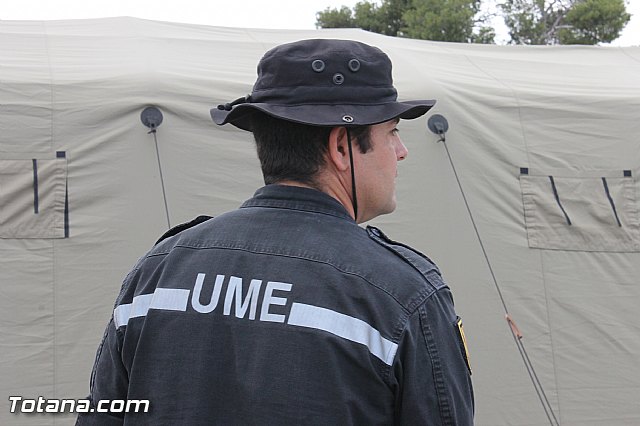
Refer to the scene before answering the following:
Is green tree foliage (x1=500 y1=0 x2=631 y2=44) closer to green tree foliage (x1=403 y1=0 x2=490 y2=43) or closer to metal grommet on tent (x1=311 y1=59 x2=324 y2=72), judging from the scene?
green tree foliage (x1=403 y1=0 x2=490 y2=43)

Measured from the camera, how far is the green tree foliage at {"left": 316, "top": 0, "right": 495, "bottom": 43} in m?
13.2

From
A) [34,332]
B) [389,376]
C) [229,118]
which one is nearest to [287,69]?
[229,118]

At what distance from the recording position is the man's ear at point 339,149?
1.31m

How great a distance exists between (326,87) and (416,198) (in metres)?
2.78

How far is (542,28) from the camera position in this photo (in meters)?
14.3

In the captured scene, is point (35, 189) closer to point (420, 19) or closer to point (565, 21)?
point (420, 19)

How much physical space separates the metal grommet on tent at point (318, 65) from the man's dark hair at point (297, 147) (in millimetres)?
99

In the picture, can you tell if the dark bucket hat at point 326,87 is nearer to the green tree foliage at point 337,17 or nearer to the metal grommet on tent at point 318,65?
the metal grommet on tent at point 318,65

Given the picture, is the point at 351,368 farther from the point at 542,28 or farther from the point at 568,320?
the point at 542,28

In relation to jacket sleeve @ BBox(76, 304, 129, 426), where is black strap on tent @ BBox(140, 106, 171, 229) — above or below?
below

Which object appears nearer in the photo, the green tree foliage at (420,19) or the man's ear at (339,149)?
the man's ear at (339,149)

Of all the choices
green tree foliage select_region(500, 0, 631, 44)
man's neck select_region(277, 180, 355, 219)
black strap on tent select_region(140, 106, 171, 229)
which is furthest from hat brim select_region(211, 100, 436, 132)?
green tree foliage select_region(500, 0, 631, 44)

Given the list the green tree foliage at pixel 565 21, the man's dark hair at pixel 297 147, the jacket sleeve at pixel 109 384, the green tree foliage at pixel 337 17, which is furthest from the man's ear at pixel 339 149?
the green tree foliage at pixel 337 17

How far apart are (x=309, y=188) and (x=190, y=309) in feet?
0.87
